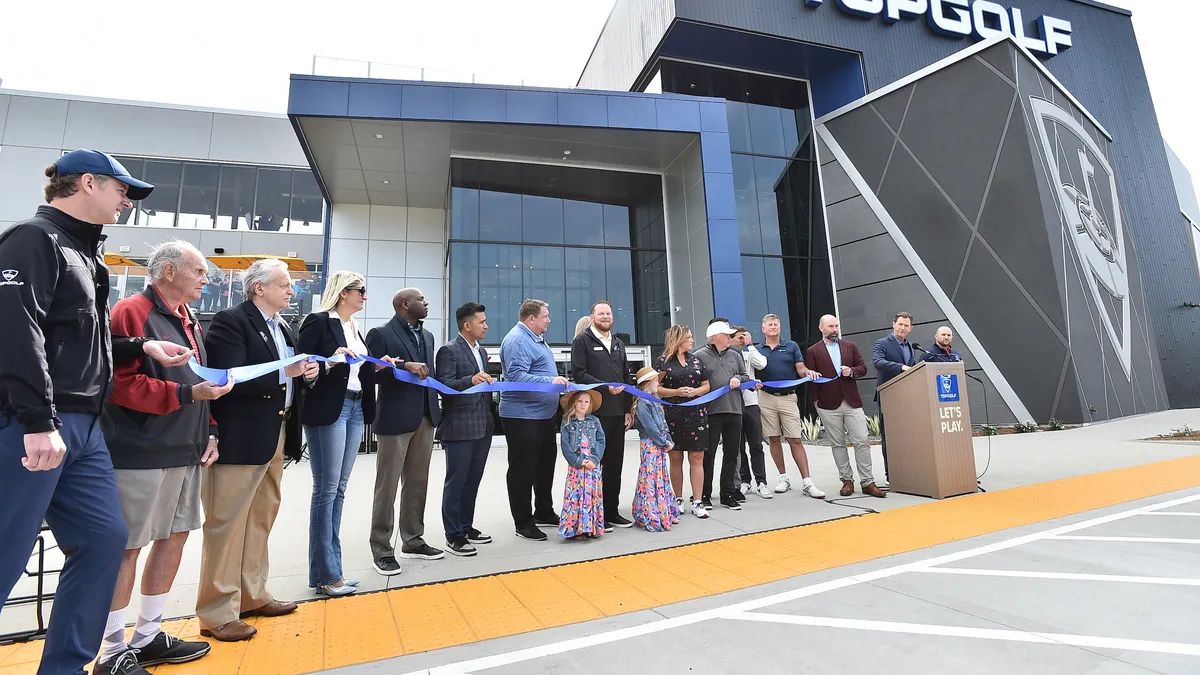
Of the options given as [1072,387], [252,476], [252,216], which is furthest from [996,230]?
[252,216]

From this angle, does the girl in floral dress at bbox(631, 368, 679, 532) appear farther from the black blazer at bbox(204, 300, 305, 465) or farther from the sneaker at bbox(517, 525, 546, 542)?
the black blazer at bbox(204, 300, 305, 465)

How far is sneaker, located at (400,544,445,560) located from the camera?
3898 mm

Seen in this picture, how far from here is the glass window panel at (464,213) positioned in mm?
13609

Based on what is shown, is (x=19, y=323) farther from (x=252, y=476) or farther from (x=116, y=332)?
(x=252, y=476)

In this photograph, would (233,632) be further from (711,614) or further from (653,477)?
(653,477)

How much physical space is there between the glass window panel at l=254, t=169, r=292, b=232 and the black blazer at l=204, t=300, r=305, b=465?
19.8 meters

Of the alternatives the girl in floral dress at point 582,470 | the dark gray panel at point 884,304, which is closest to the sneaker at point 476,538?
the girl in floral dress at point 582,470

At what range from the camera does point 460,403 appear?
418 cm

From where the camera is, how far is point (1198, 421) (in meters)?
11.9

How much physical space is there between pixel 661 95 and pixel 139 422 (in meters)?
12.8

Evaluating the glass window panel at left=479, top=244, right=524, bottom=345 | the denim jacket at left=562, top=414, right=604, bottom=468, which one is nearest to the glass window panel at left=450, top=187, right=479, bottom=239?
the glass window panel at left=479, top=244, right=524, bottom=345

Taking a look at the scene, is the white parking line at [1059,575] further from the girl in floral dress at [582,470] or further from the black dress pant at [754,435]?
the black dress pant at [754,435]

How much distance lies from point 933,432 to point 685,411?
2.58 metres

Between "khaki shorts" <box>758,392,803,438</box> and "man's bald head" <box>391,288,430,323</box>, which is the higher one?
"man's bald head" <box>391,288,430,323</box>
